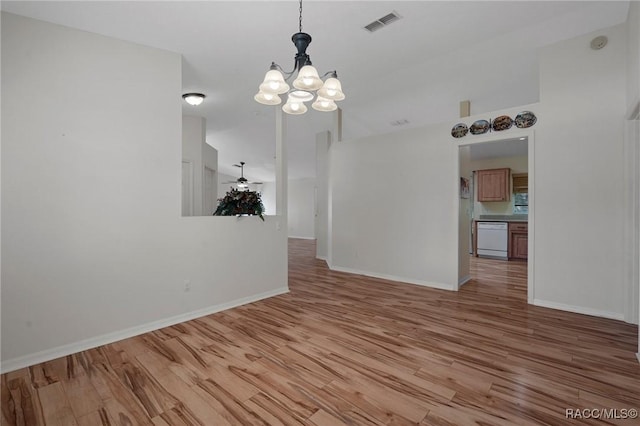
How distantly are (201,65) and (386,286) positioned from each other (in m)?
4.17

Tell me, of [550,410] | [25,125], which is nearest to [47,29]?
[25,125]

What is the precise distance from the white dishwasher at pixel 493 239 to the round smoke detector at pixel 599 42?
15.3 ft

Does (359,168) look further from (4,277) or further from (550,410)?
(4,277)

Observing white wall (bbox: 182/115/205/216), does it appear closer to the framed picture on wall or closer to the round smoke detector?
the framed picture on wall

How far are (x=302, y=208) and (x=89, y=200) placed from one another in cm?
1044

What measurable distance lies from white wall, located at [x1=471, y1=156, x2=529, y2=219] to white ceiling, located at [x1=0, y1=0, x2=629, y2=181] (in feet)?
10.3

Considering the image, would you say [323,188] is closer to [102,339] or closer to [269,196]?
[102,339]

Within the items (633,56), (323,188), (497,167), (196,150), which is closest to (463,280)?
(633,56)

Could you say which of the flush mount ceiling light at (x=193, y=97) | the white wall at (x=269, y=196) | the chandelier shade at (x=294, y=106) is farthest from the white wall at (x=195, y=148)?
the white wall at (x=269, y=196)

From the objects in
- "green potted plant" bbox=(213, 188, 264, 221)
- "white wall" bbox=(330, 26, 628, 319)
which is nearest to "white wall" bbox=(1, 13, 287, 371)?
"green potted plant" bbox=(213, 188, 264, 221)

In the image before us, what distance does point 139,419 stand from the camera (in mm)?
1714

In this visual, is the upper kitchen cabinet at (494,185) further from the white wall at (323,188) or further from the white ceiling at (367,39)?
the white wall at (323,188)

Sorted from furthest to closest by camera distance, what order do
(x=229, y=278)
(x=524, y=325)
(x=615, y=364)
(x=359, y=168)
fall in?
1. (x=359, y=168)
2. (x=229, y=278)
3. (x=524, y=325)
4. (x=615, y=364)

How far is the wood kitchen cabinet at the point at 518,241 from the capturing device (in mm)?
6945
